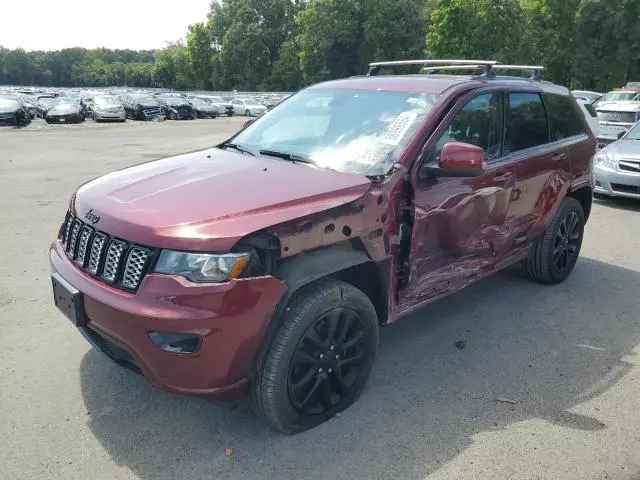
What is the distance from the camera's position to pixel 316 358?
10.0 feet

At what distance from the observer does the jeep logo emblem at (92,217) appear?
3008 millimetres

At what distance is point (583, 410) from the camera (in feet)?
11.1

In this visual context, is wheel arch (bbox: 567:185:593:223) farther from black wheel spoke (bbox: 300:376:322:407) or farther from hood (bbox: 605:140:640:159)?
hood (bbox: 605:140:640:159)

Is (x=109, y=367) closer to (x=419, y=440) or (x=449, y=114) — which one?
(x=419, y=440)

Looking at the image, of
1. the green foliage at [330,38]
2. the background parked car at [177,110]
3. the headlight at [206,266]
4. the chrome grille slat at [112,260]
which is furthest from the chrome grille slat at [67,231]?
the green foliage at [330,38]

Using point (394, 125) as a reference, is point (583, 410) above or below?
below

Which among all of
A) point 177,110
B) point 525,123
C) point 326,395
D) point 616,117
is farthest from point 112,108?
point 326,395

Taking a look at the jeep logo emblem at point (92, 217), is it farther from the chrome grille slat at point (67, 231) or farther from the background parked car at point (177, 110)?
the background parked car at point (177, 110)

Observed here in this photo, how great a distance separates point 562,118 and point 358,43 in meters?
73.6

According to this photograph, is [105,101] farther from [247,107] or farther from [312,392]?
[312,392]

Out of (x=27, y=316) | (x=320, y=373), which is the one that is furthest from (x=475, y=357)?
(x=27, y=316)

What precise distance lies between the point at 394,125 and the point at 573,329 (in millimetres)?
2234

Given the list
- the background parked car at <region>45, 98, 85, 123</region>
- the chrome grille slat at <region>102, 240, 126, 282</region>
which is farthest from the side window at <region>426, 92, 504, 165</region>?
the background parked car at <region>45, 98, 85, 123</region>

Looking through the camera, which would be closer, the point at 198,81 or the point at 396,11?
the point at 396,11
